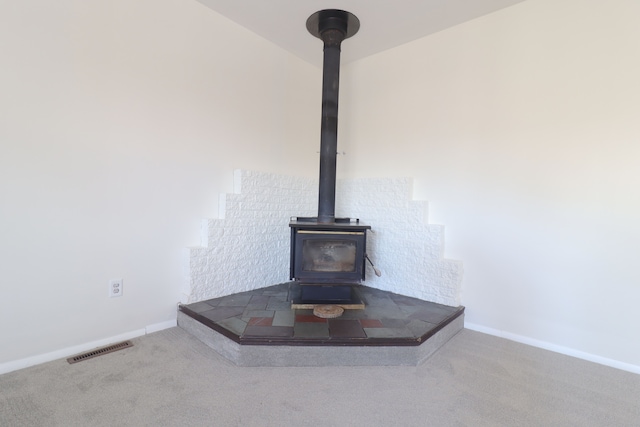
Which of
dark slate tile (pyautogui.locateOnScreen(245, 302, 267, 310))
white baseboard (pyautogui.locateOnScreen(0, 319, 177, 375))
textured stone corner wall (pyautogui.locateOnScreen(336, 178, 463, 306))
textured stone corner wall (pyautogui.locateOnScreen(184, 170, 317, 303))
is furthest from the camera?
textured stone corner wall (pyautogui.locateOnScreen(336, 178, 463, 306))

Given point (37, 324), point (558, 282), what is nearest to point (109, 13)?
point (37, 324)

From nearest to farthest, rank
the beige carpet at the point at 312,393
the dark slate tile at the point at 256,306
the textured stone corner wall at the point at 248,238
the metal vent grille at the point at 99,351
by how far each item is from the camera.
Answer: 1. the beige carpet at the point at 312,393
2. the metal vent grille at the point at 99,351
3. the dark slate tile at the point at 256,306
4. the textured stone corner wall at the point at 248,238

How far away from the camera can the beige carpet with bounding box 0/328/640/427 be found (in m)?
1.45

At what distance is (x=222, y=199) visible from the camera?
2713mm

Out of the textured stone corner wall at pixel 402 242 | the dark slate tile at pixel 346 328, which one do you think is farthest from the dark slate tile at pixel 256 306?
the textured stone corner wall at pixel 402 242

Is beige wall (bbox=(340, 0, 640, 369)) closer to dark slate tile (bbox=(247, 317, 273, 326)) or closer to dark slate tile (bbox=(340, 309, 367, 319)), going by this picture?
dark slate tile (bbox=(340, 309, 367, 319))

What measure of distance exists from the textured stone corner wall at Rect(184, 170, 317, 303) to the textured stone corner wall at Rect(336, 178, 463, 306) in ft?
2.14

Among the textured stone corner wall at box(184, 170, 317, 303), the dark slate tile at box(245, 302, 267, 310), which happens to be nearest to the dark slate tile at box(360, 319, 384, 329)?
the dark slate tile at box(245, 302, 267, 310)

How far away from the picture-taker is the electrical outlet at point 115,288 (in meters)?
2.12

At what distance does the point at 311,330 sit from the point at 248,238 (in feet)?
3.97

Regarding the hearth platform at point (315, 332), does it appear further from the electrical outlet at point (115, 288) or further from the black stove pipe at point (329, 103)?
the black stove pipe at point (329, 103)

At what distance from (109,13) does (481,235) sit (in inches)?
128

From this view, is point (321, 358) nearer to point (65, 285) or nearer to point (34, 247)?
point (65, 285)

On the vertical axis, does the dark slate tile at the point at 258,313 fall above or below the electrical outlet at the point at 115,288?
below
